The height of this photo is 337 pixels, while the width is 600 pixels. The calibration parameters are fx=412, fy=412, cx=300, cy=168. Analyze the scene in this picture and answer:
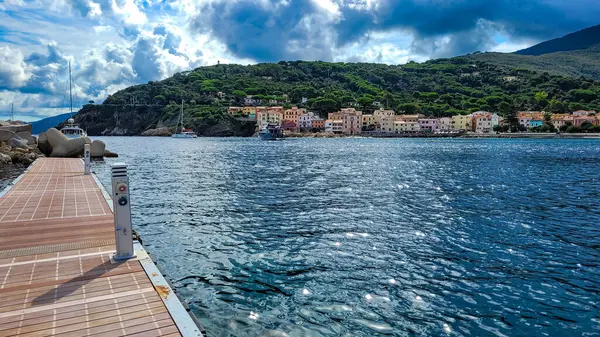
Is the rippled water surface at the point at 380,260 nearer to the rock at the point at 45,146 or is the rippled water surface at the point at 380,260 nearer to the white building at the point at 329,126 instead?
the rock at the point at 45,146

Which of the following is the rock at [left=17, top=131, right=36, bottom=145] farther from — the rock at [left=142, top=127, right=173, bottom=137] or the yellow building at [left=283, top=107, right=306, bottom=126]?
the yellow building at [left=283, top=107, right=306, bottom=126]

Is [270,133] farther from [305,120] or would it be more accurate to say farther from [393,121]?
[393,121]

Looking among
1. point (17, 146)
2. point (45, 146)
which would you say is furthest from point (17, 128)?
point (45, 146)

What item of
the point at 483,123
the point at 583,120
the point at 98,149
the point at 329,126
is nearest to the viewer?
the point at 98,149

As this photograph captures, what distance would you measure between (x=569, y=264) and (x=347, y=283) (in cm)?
585

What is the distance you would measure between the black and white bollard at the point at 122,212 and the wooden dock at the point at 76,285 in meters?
0.25

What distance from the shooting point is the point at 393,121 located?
518 ft

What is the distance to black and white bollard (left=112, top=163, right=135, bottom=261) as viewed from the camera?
300 inches

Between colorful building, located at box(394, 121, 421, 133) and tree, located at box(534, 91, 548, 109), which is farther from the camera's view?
tree, located at box(534, 91, 548, 109)

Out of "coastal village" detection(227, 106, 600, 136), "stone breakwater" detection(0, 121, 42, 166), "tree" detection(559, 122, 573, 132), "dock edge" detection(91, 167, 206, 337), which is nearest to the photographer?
"dock edge" detection(91, 167, 206, 337)

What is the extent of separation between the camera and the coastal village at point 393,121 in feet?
495

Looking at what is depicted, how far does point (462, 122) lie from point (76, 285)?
6511 inches

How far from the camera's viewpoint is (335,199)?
1998cm

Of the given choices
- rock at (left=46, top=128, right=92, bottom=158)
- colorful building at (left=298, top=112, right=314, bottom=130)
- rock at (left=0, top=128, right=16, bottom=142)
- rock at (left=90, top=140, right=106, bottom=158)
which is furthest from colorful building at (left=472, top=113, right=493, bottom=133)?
rock at (left=0, top=128, right=16, bottom=142)
